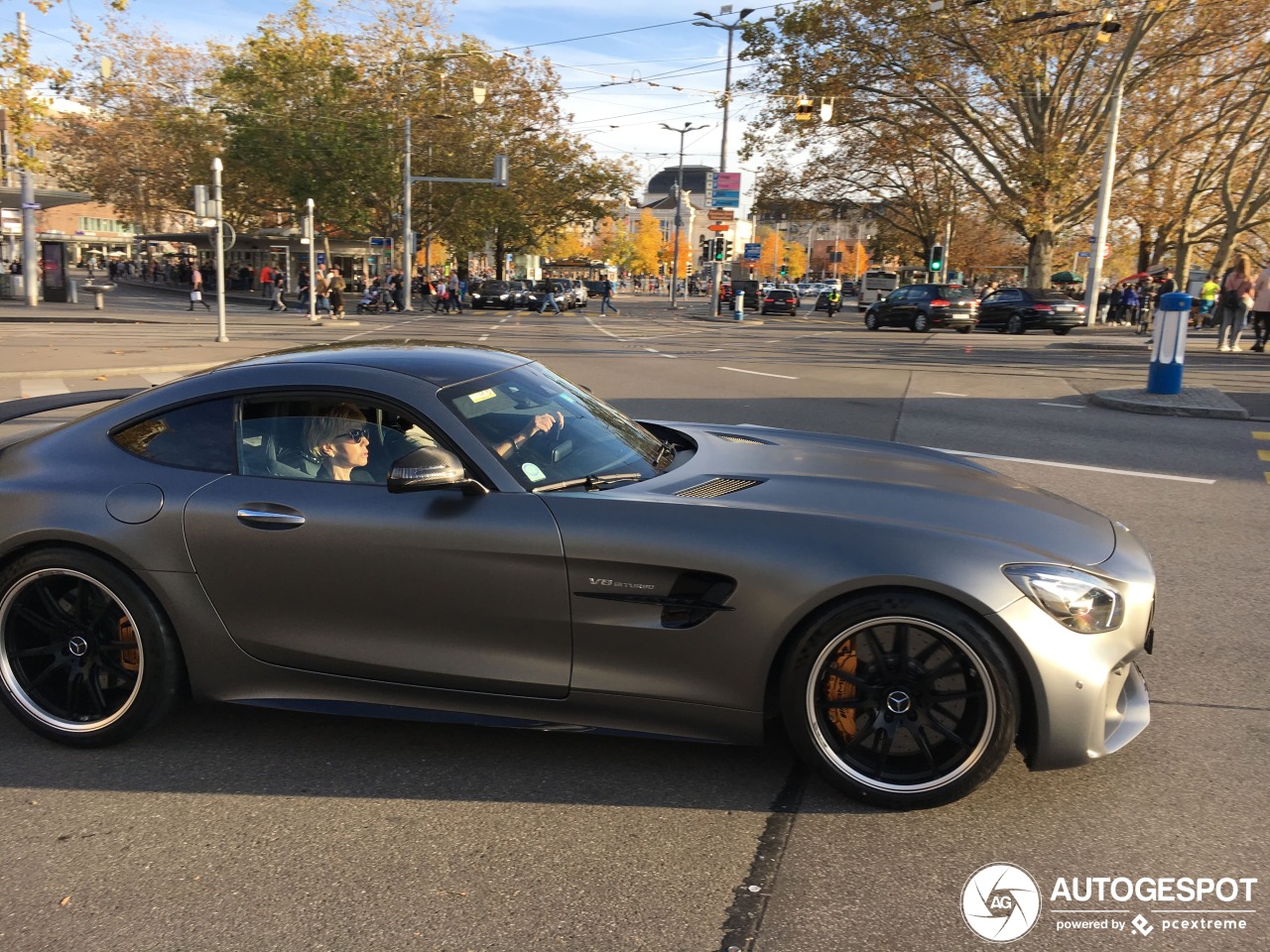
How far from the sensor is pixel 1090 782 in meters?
3.39

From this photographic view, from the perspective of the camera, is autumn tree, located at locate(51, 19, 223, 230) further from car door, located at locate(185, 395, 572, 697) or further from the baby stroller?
car door, located at locate(185, 395, 572, 697)

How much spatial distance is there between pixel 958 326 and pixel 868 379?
21355 millimetres

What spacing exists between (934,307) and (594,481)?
34.8m

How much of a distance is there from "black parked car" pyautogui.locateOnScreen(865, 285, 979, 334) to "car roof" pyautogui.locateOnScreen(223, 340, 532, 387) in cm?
3380

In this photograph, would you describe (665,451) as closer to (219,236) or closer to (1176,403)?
(1176,403)

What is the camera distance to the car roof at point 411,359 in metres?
3.78

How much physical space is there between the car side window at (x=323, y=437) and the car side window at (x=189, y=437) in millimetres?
56

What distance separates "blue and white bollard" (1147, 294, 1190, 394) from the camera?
1366 centimetres

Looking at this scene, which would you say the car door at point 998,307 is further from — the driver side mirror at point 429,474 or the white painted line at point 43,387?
the driver side mirror at point 429,474

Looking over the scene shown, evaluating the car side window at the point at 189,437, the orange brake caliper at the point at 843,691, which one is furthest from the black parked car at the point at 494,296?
the orange brake caliper at the point at 843,691


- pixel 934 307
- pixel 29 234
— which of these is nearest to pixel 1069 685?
pixel 934 307

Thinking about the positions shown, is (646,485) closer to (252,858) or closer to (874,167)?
(252,858)

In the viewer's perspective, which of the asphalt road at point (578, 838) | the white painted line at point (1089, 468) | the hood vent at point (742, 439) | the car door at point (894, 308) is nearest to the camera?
the asphalt road at point (578, 838)

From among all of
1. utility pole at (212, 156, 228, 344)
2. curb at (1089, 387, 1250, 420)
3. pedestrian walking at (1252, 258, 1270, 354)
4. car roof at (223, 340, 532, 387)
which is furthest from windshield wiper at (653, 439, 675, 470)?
pedestrian walking at (1252, 258, 1270, 354)
